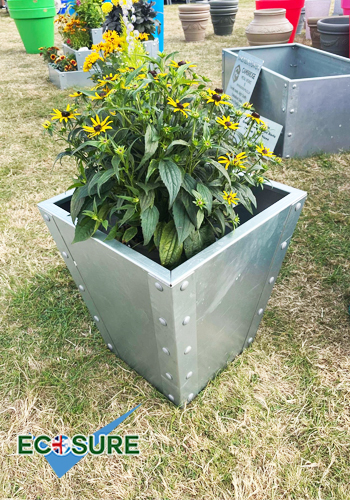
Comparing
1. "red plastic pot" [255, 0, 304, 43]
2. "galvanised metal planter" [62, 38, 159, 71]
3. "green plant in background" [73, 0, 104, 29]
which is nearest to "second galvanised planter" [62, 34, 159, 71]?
"galvanised metal planter" [62, 38, 159, 71]

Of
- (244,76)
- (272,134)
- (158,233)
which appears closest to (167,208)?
(158,233)

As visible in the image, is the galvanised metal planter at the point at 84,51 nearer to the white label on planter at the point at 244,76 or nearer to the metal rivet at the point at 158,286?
the white label on planter at the point at 244,76

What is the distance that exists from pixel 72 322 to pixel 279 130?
5.43 feet

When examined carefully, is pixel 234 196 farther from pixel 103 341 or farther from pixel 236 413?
pixel 103 341

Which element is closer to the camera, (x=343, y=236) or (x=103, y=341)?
(x=103, y=341)

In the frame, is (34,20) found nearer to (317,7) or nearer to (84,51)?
(84,51)

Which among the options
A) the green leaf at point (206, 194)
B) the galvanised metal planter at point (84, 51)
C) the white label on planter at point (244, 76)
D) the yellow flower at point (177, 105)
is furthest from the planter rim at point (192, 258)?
the galvanised metal planter at point (84, 51)

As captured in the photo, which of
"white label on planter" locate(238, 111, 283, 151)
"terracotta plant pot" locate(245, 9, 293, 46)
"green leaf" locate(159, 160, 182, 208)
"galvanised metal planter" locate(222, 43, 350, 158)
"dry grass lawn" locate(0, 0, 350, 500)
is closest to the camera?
"green leaf" locate(159, 160, 182, 208)

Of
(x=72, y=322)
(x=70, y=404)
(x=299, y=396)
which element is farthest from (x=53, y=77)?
(x=299, y=396)

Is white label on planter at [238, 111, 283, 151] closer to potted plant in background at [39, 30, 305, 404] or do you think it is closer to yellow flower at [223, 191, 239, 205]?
potted plant in background at [39, 30, 305, 404]

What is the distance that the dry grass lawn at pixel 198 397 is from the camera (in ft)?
3.48

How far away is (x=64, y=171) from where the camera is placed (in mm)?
2510

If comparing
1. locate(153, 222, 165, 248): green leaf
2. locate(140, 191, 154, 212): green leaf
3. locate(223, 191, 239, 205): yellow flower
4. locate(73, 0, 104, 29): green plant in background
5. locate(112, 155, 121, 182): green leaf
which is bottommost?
locate(153, 222, 165, 248): green leaf

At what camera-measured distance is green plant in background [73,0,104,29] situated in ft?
12.9
